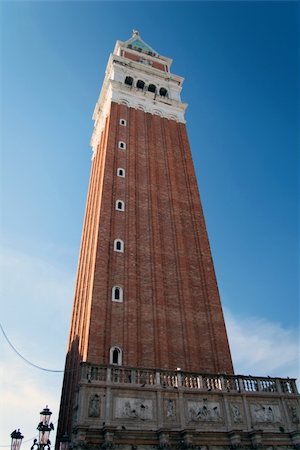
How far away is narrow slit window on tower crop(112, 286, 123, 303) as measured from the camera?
831 inches

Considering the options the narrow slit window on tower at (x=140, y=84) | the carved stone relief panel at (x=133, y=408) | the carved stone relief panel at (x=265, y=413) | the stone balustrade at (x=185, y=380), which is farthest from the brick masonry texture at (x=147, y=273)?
the narrow slit window on tower at (x=140, y=84)

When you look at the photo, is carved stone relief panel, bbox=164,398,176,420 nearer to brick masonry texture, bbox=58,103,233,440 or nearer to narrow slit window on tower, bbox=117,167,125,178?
brick masonry texture, bbox=58,103,233,440

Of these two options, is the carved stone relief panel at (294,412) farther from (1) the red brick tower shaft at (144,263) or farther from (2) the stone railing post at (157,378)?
(2) the stone railing post at (157,378)

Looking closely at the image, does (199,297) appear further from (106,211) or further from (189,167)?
(189,167)

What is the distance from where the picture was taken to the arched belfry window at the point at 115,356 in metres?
18.7

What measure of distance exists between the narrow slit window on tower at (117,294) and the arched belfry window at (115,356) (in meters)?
2.78

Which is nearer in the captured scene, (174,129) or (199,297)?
(199,297)

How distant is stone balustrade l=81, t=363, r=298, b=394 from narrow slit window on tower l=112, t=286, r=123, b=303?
16.5 ft

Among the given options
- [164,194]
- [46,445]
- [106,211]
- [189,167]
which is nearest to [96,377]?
[46,445]

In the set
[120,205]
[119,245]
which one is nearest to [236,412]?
[119,245]

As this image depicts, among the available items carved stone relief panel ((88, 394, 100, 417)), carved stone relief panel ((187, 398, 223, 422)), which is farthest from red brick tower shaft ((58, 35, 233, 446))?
carved stone relief panel ((187, 398, 223, 422))

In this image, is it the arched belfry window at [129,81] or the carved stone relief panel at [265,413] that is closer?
the carved stone relief panel at [265,413]

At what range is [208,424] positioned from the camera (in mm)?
15844

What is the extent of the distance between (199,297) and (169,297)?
2083 mm
